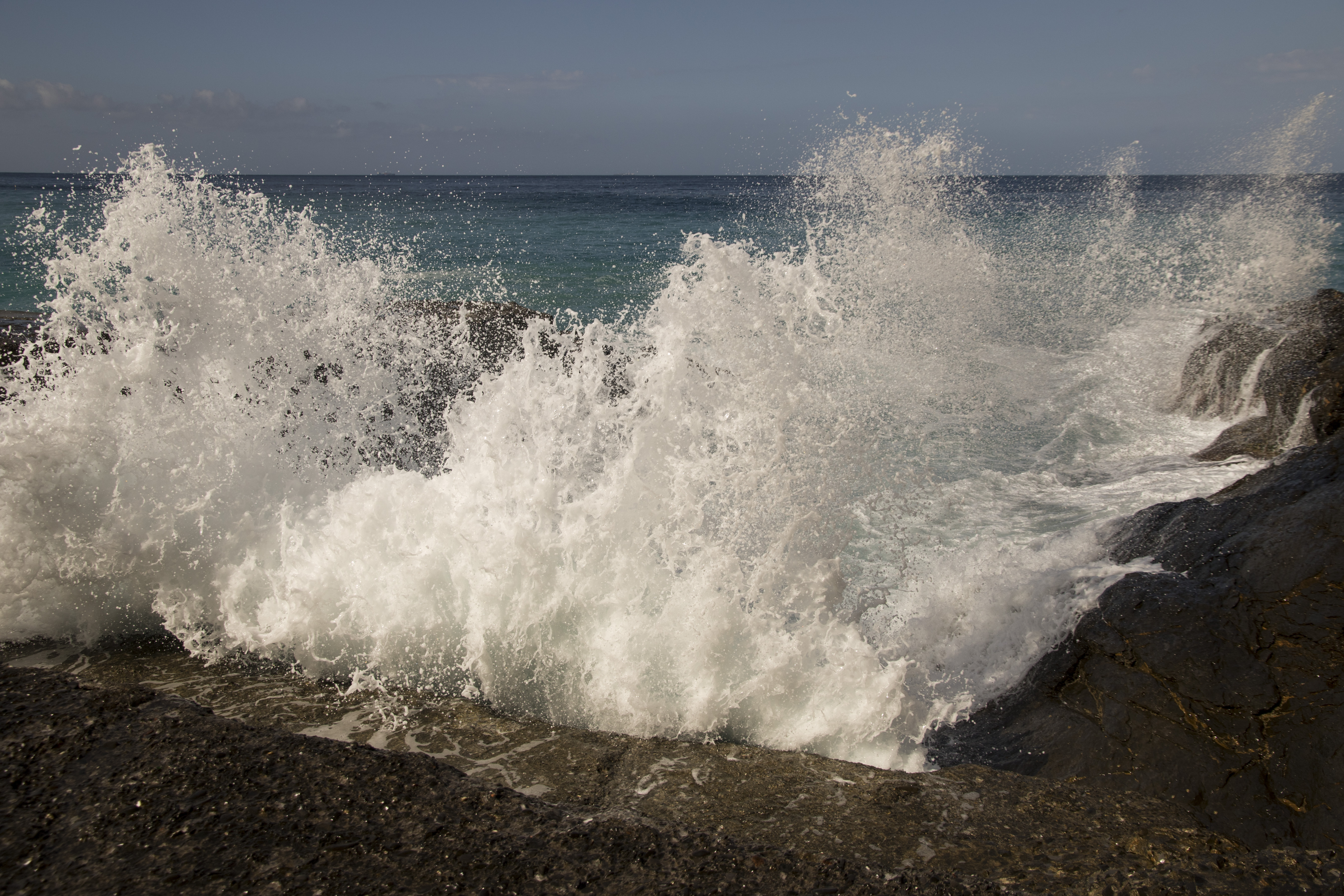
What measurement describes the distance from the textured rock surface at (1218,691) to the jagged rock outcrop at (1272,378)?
2.34 m

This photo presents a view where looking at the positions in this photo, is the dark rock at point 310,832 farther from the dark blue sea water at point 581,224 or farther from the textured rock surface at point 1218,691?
the dark blue sea water at point 581,224

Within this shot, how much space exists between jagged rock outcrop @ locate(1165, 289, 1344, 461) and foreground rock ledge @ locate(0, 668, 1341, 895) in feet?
13.4

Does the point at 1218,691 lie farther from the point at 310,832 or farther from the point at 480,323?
the point at 480,323

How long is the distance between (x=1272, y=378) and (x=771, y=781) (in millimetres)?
6367

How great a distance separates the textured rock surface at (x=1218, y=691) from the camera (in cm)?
228

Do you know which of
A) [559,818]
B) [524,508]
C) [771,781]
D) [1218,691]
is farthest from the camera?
[524,508]

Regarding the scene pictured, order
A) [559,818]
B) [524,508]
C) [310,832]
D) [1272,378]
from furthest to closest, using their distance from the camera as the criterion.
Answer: [1272,378], [524,508], [559,818], [310,832]

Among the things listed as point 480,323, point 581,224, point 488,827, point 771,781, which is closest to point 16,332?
point 480,323

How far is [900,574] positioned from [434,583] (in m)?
2.72

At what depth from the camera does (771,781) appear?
2.39 metres

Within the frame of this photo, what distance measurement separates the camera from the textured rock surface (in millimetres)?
2279

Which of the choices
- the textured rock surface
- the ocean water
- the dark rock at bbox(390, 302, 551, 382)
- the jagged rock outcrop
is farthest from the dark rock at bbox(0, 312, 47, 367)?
the jagged rock outcrop

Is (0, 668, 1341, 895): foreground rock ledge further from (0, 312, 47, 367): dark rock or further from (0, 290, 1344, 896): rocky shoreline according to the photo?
(0, 312, 47, 367): dark rock

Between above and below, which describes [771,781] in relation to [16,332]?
below
